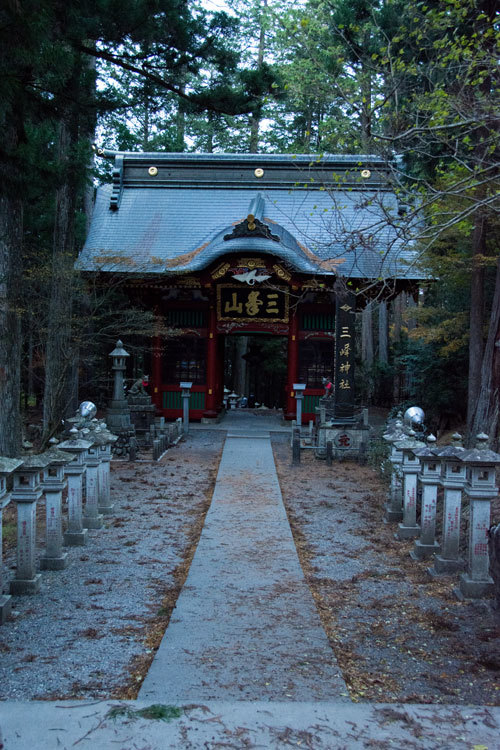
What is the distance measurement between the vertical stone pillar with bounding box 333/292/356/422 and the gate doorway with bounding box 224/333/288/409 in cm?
1317

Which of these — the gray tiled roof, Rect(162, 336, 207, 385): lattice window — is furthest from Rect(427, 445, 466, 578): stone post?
Rect(162, 336, 207, 385): lattice window

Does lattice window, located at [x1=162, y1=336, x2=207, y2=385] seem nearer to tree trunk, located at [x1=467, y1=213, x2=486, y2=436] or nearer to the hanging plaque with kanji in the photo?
the hanging plaque with kanji

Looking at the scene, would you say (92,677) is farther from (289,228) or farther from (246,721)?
(289,228)

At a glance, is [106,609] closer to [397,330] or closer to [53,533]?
[53,533]

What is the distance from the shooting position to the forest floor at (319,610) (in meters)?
3.46

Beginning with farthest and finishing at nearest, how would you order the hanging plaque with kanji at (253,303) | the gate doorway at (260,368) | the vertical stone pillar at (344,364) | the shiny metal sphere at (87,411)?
the gate doorway at (260,368), the hanging plaque with kanji at (253,303), the vertical stone pillar at (344,364), the shiny metal sphere at (87,411)

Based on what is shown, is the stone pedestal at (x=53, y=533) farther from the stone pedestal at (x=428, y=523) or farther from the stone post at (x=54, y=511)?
the stone pedestal at (x=428, y=523)

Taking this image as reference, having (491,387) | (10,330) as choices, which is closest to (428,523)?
(491,387)

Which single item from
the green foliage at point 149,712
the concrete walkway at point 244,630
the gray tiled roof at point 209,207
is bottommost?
the concrete walkway at point 244,630

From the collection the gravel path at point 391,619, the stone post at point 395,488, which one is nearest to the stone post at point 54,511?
the gravel path at point 391,619

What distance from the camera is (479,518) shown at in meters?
4.86

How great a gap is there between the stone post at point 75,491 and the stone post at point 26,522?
1243 millimetres

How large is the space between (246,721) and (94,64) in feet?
64.9

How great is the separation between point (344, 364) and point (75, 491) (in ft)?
26.7
